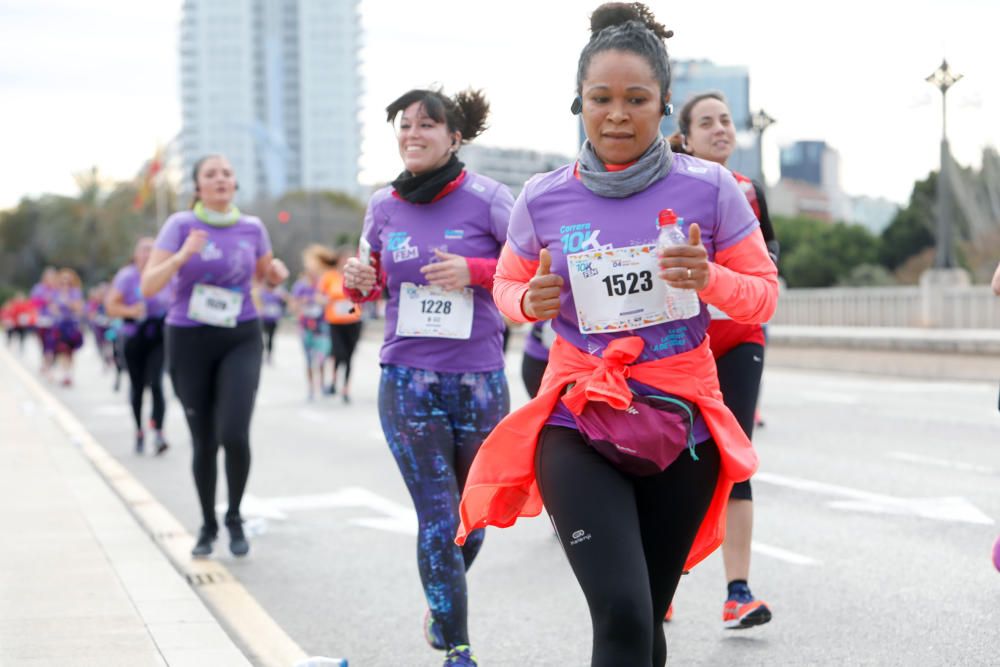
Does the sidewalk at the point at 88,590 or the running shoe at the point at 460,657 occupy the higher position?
the running shoe at the point at 460,657

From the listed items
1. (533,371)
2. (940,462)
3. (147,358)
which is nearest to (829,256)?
(147,358)

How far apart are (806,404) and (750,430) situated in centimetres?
1035

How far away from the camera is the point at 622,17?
3.60m

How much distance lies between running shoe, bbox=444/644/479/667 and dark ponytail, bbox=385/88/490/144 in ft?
5.92

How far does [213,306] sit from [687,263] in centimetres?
438

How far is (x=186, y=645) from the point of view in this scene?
501 centimetres

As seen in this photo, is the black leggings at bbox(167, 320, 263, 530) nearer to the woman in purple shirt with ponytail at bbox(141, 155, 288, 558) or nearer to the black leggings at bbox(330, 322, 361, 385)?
the woman in purple shirt with ponytail at bbox(141, 155, 288, 558)

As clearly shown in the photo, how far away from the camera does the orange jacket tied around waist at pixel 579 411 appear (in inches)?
131

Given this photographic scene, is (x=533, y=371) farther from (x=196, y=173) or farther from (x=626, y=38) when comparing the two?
(x=626, y=38)

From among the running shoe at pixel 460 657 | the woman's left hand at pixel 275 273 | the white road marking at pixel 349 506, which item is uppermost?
the woman's left hand at pixel 275 273

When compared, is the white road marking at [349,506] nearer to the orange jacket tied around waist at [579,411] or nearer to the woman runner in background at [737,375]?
the woman runner in background at [737,375]

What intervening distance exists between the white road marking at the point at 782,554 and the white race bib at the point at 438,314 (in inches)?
106

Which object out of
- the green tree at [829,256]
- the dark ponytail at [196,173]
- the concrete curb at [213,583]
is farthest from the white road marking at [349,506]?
the green tree at [829,256]

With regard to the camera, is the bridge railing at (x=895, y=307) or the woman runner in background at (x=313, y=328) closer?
the woman runner in background at (x=313, y=328)
